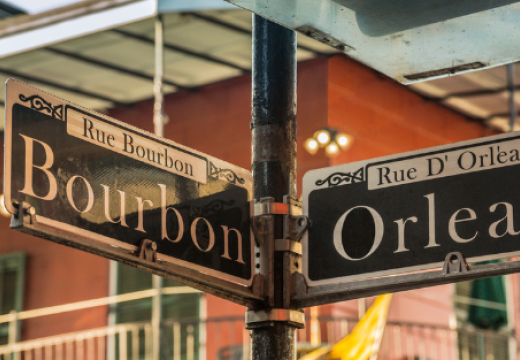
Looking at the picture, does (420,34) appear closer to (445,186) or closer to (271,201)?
(445,186)

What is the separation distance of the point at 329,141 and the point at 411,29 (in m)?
8.91

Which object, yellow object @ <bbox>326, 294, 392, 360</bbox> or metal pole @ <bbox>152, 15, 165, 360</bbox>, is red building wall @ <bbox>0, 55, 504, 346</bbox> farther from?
yellow object @ <bbox>326, 294, 392, 360</bbox>

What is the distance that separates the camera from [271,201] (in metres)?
2.83

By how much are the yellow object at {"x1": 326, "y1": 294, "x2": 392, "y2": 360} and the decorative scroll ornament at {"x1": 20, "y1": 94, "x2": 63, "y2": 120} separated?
19.5 feet

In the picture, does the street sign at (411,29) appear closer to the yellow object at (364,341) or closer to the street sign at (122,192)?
the street sign at (122,192)

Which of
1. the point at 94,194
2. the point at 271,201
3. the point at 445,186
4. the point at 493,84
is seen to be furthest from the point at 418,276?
the point at 493,84

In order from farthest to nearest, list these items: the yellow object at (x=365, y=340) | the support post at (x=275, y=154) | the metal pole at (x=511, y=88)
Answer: the metal pole at (x=511, y=88), the yellow object at (x=365, y=340), the support post at (x=275, y=154)

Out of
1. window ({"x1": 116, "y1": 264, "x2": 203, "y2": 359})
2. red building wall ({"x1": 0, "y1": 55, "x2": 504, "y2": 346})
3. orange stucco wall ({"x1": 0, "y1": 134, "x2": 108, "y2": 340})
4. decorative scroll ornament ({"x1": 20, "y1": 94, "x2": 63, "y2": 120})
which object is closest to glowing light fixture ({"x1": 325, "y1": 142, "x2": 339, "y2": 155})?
red building wall ({"x1": 0, "y1": 55, "x2": 504, "y2": 346})

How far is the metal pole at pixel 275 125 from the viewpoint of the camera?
9.20ft

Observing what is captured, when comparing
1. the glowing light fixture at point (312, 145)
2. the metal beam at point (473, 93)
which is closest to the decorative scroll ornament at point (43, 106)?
the glowing light fixture at point (312, 145)

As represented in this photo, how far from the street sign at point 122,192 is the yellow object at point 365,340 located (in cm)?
542

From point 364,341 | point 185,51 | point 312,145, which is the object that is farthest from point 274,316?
point 185,51

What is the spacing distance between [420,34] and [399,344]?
32.3 feet

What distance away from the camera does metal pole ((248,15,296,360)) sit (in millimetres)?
2803
